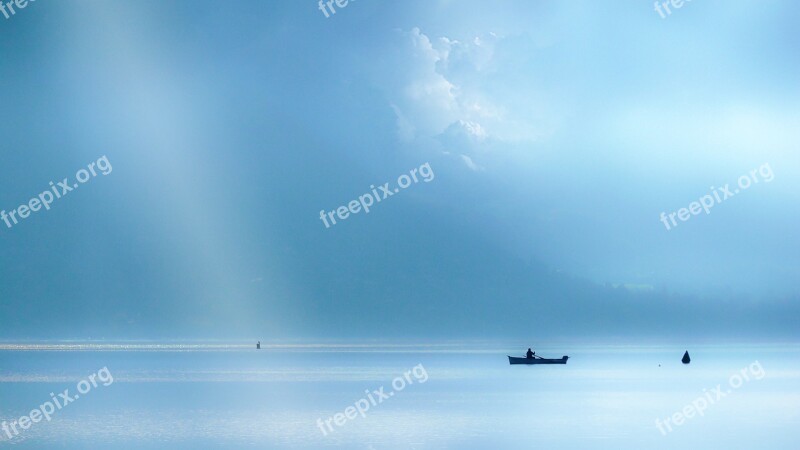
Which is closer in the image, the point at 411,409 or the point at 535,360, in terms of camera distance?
the point at 411,409

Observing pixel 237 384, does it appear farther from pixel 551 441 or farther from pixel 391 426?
pixel 551 441

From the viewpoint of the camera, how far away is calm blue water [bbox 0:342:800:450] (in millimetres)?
40312

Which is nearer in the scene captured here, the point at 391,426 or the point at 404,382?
the point at 391,426

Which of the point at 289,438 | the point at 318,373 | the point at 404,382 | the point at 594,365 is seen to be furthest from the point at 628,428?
the point at 594,365

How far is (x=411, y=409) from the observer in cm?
5203

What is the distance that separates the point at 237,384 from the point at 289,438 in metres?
32.0

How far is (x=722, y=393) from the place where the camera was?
64.9 metres

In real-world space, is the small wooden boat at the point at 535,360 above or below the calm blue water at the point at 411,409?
above

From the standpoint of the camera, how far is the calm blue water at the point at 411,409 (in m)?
40.3

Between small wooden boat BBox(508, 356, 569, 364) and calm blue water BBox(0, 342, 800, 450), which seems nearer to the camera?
calm blue water BBox(0, 342, 800, 450)

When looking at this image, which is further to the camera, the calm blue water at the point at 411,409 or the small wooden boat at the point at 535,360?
the small wooden boat at the point at 535,360

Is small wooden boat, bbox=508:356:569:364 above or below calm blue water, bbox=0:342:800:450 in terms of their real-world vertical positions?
above

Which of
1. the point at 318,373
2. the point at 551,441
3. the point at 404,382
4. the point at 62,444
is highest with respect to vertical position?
the point at 318,373

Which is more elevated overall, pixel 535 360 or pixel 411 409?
pixel 535 360
